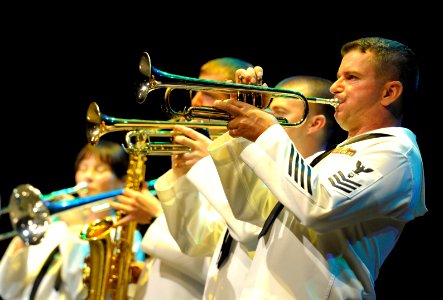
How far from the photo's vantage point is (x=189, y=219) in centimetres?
336

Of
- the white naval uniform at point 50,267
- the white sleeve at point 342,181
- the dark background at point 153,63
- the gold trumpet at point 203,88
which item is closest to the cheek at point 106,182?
the white naval uniform at point 50,267

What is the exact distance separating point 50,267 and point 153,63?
1.72 m

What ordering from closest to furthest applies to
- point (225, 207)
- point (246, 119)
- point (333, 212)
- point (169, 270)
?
1. point (333, 212)
2. point (246, 119)
3. point (225, 207)
4. point (169, 270)

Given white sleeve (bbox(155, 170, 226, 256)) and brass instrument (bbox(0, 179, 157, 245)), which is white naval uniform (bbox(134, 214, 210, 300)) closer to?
white sleeve (bbox(155, 170, 226, 256))

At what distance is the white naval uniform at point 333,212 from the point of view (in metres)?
2.31

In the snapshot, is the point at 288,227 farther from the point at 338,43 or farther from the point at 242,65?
the point at 338,43

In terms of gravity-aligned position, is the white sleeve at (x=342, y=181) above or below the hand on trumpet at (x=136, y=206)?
above

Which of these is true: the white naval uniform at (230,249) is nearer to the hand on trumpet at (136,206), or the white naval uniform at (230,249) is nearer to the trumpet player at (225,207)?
the trumpet player at (225,207)

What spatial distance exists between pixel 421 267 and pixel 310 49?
5.54 ft

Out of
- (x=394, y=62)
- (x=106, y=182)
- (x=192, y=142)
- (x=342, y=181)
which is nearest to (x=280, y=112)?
(x=192, y=142)

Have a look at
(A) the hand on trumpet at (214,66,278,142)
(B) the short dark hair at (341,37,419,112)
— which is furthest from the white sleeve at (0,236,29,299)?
(B) the short dark hair at (341,37,419,112)

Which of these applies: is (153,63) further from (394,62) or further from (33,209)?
(394,62)

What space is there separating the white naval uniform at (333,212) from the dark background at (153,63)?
4.82 feet

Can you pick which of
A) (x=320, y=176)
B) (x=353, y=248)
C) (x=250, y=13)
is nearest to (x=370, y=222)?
(x=353, y=248)
